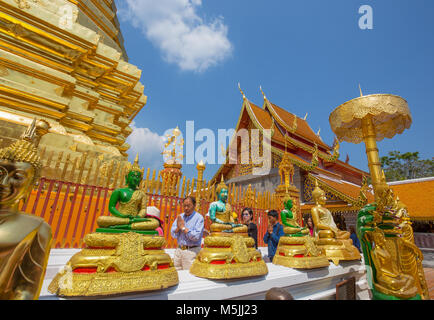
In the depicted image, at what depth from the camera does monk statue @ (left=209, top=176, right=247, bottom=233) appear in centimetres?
249

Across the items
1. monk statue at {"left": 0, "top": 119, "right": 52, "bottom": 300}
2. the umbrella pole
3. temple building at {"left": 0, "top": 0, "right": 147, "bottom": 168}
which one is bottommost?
monk statue at {"left": 0, "top": 119, "right": 52, "bottom": 300}

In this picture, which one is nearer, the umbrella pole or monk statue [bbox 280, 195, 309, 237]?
monk statue [bbox 280, 195, 309, 237]

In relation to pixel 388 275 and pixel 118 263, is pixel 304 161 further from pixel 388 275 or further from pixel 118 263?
pixel 118 263

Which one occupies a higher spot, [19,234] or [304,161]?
[304,161]

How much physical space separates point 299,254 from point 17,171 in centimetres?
289

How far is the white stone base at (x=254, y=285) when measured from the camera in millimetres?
1665

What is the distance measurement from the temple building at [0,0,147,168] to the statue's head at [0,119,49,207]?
306 centimetres

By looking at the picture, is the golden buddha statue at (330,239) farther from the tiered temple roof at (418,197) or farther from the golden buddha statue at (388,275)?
the tiered temple roof at (418,197)

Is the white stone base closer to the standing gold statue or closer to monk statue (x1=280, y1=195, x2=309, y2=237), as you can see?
monk statue (x1=280, y1=195, x2=309, y2=237)

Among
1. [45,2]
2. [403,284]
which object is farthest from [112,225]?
[45,2]

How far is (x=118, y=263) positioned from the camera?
1.59 metres


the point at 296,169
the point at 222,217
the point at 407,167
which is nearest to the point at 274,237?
the point at 222,217

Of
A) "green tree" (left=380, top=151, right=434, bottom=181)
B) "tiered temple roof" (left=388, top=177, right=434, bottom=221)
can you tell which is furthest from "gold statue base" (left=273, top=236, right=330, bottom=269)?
"green tree" (left=380, top=151, right=434, bottom=181)

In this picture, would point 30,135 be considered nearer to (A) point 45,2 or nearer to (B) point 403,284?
(B) point 403,284
